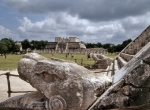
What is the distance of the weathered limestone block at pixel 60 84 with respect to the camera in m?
3.29

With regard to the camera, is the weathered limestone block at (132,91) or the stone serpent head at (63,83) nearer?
the weathered limestone block at (132,91)

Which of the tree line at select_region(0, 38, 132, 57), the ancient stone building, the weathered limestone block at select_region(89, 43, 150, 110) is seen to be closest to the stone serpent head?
the weathered limestone block at select_region(89, 43, 150, 110)

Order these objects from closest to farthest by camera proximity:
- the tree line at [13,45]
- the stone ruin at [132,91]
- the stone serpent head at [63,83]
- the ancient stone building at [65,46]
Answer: the stone ruin at [132,91]
the stone serpent head at [63,83]
the tree line at [13,45]
the ancient stone building at [65,46]

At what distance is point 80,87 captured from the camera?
3.30 meters

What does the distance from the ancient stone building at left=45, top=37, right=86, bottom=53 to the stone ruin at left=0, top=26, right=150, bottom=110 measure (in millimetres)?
111992

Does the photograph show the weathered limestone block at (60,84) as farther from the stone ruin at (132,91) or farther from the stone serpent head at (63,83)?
the stone ruin at (132,91)

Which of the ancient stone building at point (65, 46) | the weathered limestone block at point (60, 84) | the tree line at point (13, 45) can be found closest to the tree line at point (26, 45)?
the tree line at point (13, 45)

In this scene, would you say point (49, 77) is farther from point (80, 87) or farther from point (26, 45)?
point (26, 45)

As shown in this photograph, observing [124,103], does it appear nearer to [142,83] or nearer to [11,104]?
[142,83]

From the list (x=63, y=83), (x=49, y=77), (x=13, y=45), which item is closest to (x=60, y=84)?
(x=63, y=83)

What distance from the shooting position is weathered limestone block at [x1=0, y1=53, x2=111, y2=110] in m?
3.29

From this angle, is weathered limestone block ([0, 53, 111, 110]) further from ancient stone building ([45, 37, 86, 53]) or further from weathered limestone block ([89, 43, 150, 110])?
ancient stone building ([45, 37, 86, 53])

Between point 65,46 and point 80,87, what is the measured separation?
120901 millimetres

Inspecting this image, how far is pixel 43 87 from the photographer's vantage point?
3.50 m
